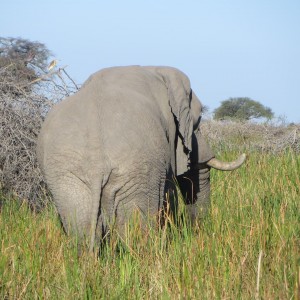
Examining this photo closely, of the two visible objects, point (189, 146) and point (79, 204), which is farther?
point (189, 146)

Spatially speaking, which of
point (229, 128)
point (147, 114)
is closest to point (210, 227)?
point (147, 114)

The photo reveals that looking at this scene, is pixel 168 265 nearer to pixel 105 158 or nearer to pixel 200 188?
pixel 105 158

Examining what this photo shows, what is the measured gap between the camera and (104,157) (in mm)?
4988

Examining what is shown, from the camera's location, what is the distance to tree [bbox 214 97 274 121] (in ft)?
83.9

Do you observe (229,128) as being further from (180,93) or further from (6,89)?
(180,93)

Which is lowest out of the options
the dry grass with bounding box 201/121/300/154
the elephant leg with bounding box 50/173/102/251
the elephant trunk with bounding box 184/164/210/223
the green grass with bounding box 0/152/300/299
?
the dry grass with bounding box 201/121/300/154

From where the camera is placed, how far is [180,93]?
6293 millimetres

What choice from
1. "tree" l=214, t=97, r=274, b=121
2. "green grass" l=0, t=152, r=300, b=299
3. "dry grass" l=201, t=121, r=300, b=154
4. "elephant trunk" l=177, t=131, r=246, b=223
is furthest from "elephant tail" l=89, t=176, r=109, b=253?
"tree" l=214, t=97, r=274, b=121

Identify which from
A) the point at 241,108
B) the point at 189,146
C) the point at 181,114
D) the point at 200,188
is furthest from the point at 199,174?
the point at 241,108

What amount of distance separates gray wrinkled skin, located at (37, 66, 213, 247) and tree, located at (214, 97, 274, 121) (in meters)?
20.0

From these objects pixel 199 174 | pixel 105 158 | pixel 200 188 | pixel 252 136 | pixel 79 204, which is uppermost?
pixel 105 158

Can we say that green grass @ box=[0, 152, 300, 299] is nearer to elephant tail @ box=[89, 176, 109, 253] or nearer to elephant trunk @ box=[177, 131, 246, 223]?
elephant tail @ box=[89, 176, 109, 253]

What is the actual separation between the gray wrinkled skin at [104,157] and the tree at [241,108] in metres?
20.0

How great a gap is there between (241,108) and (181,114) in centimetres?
2014
